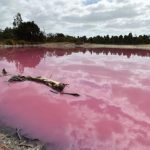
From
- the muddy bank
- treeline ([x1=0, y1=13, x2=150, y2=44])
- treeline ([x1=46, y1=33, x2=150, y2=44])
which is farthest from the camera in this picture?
treeline ([x1=46, y1=33, x2=150, y2=44])

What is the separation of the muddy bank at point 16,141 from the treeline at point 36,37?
47166mm

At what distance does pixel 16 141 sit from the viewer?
7.55 meters

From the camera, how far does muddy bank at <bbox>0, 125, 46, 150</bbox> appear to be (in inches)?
281

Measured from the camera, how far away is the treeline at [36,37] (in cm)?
6300

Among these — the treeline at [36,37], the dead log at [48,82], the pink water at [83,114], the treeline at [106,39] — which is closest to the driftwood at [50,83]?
the dead log at [48,82]

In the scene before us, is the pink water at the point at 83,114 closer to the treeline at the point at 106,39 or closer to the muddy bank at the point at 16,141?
the muddy bank at the point at 16,141

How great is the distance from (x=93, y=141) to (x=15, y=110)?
388cm

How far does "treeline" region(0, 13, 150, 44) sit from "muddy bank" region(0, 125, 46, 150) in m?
47.2

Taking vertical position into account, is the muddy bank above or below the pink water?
above

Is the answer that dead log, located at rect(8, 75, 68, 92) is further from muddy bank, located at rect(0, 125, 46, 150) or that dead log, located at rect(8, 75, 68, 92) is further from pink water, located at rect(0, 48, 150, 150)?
muddy bank, located at rect(0, 125, 46, 150)

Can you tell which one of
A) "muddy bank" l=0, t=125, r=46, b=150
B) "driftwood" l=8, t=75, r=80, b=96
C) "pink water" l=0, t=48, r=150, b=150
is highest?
"driftwood" l=8, t=75, r=80, b=96

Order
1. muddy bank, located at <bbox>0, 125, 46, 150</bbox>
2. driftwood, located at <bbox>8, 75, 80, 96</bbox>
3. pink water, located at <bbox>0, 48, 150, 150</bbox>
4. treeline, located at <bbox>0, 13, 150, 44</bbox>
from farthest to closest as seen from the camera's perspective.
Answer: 1. treeline, located at <bbox>0, 13, 150, 44</bbox>
2. driftwood, located at <bbox>8, 75, 80, 96</bbox>
3. pink water, located at <bbox>0, 48, 150, 150</bbox>
4. muddy bank, located at <bbox>0, 125, 46, 150</bbox>

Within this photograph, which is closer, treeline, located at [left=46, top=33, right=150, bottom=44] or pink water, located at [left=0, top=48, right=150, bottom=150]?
pink water, located at [left=0, top=48, right=150, bottom=150]

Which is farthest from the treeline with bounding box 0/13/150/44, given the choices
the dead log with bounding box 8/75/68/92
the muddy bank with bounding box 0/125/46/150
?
the muddy bank with bounding box 0/125/46/150
